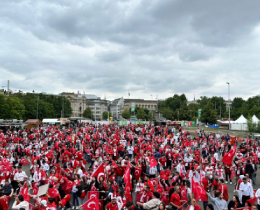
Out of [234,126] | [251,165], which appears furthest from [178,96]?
[251,165]

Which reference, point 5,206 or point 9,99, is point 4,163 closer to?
point 5,206

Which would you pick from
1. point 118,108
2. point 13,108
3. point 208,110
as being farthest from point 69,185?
point 118,108

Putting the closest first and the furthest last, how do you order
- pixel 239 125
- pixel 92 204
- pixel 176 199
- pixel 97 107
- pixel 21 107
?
pixel 92 204 < pixel 176 199 < pixel 239 125 < pixel 21 107 < pixel 97 107

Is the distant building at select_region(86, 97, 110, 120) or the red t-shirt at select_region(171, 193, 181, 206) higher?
the distant building at select_region(86, 97, 110, 120)

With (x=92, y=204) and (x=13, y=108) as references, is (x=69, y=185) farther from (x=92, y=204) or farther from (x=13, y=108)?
(x=13, y=108)

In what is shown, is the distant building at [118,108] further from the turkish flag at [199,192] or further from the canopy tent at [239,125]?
the turkish flag at [199,192]

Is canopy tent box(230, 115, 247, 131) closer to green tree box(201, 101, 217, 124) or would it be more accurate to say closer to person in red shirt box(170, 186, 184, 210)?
→ green tree box(201, 101, 217, 124)

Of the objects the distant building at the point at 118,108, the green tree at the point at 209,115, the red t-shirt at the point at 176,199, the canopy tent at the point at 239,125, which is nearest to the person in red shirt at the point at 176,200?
the red t-shirt at the point at 176,199

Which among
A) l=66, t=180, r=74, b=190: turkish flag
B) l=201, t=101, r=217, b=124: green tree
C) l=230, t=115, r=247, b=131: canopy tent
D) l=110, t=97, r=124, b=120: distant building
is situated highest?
l=110, t=97, r=124, b=120: distant building

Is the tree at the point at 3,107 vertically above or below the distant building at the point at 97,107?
below

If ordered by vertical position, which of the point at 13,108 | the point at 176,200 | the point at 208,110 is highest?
the point at 208,110

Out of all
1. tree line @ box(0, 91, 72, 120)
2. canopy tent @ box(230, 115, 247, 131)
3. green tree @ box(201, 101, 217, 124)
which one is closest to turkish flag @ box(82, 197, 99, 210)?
tree line @ box(0, 91, 72, 120)

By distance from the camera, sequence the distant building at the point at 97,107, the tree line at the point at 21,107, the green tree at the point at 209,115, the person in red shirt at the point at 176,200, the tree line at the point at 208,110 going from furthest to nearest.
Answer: the distant building at the point at 97,107 < the tree line at the point at 208,110 < the green tree at the point at 209,115 < the tree line at the point at 21,107 < the person in red shirt at the point at 176,200

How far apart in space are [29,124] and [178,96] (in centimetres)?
8739
